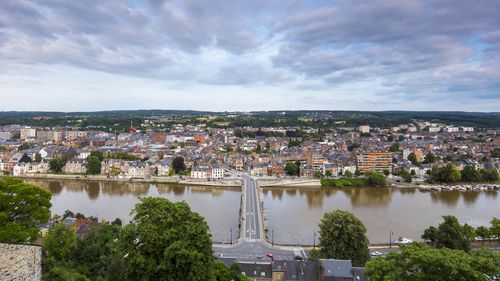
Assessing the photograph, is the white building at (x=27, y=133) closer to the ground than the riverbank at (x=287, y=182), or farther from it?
farther from it

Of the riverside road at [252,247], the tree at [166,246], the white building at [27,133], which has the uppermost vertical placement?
the tree at [166,246]

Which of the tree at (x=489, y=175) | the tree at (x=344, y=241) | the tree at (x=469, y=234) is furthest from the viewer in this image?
the tree at (x=489, y=175)

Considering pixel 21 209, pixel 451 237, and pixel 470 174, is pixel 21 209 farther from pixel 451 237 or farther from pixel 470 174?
pixel 470 174

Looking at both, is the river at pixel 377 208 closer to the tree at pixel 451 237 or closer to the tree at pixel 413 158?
the tree at pixel 451 237

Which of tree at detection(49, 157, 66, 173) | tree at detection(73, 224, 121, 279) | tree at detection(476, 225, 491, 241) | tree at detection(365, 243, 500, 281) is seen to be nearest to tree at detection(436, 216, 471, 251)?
tree at detection(476, 225, 491, 241)

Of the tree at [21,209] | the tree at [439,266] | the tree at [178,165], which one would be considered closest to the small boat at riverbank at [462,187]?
the tree at [178,165]

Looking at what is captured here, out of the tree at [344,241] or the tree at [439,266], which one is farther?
the tree at [344,241]

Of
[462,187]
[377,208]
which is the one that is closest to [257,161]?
[462,187]

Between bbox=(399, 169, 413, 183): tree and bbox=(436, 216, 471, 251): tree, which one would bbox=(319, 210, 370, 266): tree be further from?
bbox=(399, 169, 413, 183): tree
